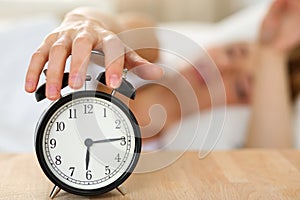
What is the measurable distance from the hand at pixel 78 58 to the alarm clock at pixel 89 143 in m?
0.03

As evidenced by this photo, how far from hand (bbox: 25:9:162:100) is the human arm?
100 centimetres

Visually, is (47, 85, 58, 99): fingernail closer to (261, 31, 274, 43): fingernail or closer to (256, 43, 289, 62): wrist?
(261, 31, 274, 43): fingernail

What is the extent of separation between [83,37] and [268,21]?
107cm

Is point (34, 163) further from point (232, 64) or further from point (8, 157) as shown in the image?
point (232, 64)

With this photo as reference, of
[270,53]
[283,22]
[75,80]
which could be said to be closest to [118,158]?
[75,80]

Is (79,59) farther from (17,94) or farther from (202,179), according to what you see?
(17,94)

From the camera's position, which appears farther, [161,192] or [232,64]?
[232,64]

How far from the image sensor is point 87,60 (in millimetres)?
896

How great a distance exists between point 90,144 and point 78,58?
14 cm

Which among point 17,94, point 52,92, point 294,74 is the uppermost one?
point 52,92

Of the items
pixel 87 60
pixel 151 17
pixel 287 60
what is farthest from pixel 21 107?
pixel 151 17

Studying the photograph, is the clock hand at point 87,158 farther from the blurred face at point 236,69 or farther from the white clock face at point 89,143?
the blurred face at point 236,69

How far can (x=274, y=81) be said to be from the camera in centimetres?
209

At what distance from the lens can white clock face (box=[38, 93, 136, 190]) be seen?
93 centimetres
